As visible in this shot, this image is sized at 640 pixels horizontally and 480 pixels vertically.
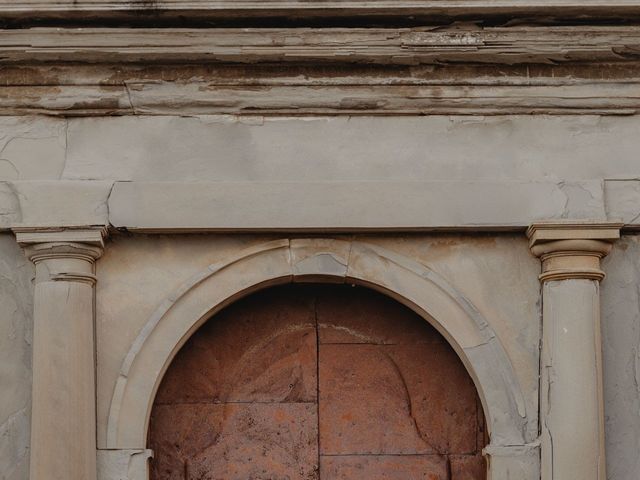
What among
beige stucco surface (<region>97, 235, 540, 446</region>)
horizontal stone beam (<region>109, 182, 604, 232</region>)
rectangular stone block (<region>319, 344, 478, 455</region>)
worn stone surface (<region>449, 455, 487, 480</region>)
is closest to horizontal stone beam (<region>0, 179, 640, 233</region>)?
horizontal stone beam (<region>109, 182, 604, 232</region>)

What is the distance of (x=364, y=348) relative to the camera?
5441 mm

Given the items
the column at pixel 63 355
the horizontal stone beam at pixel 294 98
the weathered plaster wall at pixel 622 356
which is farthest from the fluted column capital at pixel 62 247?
the weathered plaster wall at pixel 622 356

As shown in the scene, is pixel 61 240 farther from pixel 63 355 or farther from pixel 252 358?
pixel 252 358

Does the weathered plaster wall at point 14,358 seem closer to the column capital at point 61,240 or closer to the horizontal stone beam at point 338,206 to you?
the column capital at point 61,240

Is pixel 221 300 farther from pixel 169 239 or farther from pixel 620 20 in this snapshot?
pixel 620 20

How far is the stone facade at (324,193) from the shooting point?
16.4 ft

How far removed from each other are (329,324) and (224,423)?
25.2 inches

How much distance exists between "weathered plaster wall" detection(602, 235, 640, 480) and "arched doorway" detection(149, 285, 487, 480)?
588mm

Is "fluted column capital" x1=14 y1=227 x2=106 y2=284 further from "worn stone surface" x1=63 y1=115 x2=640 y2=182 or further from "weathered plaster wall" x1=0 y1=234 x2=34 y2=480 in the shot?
"worn stone surface" x1=63 y1=115 x2=640 y2=182

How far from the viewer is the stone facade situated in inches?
197

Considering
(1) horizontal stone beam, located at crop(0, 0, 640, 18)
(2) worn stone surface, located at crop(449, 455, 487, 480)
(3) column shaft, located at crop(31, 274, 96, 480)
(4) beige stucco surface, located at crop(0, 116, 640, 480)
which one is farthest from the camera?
(2) worn stone surface, located at crop(449, 455, 487, 480)

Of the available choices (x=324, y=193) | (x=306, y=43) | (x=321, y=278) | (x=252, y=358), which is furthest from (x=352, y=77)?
(x=252, y=358)

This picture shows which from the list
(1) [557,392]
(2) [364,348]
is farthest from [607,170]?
(2) [364,348]

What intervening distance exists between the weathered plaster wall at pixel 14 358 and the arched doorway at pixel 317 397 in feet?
1.91
